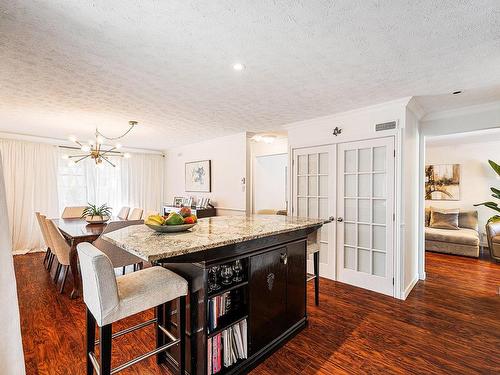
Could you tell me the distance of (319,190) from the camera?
155 inches

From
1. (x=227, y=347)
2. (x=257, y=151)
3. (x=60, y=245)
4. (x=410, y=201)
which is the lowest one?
(x=227, y=347)

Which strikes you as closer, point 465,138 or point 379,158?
point 379,158

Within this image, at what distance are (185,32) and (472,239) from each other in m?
5.96

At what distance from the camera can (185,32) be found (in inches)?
69.6

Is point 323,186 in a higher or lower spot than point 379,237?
higher

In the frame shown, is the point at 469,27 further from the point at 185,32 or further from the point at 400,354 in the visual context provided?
the point at 400,354

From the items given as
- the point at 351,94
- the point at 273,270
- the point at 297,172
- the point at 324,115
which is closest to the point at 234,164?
the point at 297,172

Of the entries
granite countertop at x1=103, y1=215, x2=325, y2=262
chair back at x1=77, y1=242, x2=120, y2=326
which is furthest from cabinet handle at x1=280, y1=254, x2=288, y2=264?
chair back at x1=77, y1=242, x2=120, y2=326

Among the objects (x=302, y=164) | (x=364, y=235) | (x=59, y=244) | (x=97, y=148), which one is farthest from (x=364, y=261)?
(x=97, y=148)

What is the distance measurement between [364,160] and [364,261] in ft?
4.52

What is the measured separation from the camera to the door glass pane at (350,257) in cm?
359

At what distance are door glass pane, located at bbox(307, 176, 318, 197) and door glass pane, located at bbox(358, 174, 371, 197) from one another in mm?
655

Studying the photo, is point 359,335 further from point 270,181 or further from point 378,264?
point 270,181

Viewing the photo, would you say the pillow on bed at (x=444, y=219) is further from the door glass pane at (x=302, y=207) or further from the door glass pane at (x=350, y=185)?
the door glass pane at (x=302, y=207)
